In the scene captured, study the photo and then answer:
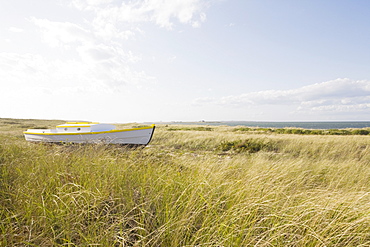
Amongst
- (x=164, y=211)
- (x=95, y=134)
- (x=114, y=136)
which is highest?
(x=95, y=134)

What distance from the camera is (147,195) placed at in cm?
Answer: 261

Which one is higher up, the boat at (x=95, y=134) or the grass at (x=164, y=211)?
the boat at (x=95, y=134)

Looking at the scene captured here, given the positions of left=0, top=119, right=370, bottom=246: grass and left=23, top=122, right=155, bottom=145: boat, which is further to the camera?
left=23, top=122, right=155, bottom=145: boat

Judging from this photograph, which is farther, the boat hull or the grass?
the boat hull

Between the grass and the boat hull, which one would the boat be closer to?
the boat hull

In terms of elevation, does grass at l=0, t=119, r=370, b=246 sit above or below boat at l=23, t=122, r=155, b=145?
below

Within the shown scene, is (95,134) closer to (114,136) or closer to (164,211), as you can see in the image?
(114,136)

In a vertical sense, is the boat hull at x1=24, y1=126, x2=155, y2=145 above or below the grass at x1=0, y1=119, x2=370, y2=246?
above

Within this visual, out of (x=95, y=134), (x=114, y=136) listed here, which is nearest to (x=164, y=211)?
(x=114, y=136)

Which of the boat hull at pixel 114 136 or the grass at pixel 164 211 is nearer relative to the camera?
the grass at pixel 164 211

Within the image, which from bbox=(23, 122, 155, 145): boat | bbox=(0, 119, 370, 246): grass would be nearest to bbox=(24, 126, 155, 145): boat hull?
bbox=(23, 122, 155, 145): boat

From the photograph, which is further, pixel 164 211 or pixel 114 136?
pixel 114 136

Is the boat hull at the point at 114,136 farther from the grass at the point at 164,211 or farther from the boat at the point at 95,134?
the grass at the point at 164,211

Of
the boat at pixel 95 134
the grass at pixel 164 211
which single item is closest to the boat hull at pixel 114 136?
the boat at pixel 95 134
